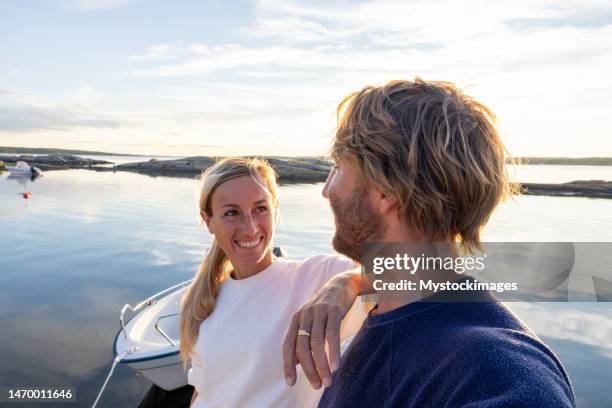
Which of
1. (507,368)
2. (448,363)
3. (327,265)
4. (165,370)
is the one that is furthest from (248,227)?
(165,370)

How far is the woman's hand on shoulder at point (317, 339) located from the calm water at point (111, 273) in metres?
1.17

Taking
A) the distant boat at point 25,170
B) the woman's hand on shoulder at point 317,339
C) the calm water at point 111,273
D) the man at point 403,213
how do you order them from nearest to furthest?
the man at point 403,213
the woman's hand on shoulder at point 317,339
the calm water at point 111,273
the distant boat at point 25,170

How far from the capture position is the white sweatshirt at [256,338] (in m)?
2.61

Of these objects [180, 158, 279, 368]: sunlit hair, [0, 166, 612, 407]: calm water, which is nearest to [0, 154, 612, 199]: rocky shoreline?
[0, 166, 612, 407]: calm water

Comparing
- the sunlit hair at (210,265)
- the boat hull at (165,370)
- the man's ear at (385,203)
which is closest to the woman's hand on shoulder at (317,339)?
the man's ear at (385,203)

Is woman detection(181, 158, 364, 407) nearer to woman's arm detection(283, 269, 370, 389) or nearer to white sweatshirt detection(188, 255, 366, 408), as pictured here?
white sweatshirt detection(188, 255, 366, 408)

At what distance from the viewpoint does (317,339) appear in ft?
5.22

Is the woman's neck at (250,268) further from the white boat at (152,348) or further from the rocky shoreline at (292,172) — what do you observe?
the rocky shoreline at (292,172)

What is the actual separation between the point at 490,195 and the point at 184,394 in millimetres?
7791

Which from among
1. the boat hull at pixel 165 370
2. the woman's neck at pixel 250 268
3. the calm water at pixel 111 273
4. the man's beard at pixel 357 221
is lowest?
the calm water at pixel 111 273

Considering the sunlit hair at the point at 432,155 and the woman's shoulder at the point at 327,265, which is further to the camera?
the woman's shoulder at the point at 327,265

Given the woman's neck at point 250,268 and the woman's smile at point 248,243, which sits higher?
the woman's smile at point 248,243

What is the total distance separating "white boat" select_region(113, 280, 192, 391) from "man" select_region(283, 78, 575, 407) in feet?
16.4

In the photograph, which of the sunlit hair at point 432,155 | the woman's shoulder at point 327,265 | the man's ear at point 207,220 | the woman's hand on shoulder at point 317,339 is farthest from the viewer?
the man's ear at point 207,220
